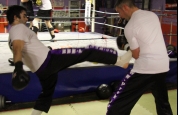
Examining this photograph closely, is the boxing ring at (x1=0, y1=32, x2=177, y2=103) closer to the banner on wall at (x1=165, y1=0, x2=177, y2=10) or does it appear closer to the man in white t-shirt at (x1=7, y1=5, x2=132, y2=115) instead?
the man in white t-shirt at (x1=7, y1=5, x2=132, y2=115)

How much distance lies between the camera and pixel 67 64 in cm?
163

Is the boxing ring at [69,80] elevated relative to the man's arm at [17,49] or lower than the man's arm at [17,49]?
lower

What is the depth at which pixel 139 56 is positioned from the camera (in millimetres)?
1415

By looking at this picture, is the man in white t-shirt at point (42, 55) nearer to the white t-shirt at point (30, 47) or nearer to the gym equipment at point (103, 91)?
the white t-shirt at point (30, 47)

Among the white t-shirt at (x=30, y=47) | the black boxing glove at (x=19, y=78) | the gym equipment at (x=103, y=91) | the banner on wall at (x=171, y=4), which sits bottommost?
the gym equipment at (x=103, y=91)

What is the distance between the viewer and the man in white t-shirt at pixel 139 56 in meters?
1.35

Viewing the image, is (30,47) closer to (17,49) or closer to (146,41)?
(17,49)

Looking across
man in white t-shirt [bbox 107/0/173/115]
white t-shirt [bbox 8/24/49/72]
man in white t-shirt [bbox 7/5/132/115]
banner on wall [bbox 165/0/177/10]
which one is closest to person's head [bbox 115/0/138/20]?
man in white t-shirt [bbox 107/0/173/115]

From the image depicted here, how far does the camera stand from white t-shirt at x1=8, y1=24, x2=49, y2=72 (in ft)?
4.81

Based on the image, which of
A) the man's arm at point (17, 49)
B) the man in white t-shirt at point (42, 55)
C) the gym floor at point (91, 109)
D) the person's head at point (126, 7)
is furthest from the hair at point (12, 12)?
the gym floor at point (91, 109)

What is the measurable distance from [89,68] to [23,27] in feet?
3.80

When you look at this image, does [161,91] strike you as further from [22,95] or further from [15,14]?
[22,95]

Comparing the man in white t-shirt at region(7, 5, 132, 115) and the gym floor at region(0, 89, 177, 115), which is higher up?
the man in white t-shirt at region(7, 5, 132, 115)

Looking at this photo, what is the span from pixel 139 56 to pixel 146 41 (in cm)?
10
